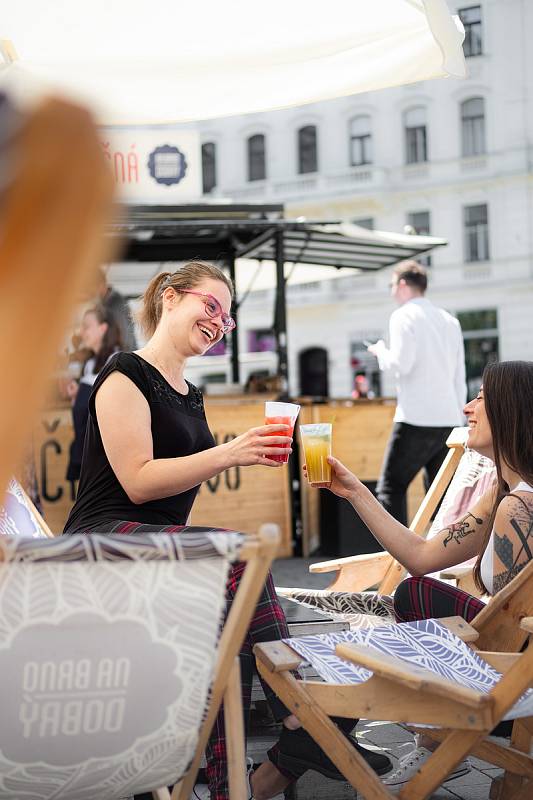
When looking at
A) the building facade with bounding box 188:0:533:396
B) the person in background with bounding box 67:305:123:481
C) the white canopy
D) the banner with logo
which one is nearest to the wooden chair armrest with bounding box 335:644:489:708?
the white canopy

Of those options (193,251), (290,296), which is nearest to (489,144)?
(290,296)

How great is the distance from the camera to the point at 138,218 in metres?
8.55

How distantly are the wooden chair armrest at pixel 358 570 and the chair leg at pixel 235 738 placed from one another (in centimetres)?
195

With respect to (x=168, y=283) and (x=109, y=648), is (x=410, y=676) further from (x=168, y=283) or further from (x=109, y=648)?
(x=168, y=283)

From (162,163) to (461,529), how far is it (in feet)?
16.9

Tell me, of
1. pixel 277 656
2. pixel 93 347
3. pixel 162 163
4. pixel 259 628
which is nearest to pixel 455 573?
pixel 259 628

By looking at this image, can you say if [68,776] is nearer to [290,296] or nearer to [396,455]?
[396,455]

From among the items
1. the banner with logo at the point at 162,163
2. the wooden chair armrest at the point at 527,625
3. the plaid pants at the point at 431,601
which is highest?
the banner with logo at the point at 162,163

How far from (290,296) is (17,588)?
119 feet

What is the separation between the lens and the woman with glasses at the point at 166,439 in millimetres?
2811

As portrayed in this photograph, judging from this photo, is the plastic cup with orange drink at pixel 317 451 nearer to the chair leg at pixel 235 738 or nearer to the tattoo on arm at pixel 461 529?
the tattoo on arm at pixel 461 529

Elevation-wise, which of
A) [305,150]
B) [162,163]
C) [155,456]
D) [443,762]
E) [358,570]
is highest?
[305,150]

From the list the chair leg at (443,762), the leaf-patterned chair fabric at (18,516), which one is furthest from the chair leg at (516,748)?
the leaf-patterned chair fabric at (18,516)

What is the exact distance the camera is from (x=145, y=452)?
2.97m
